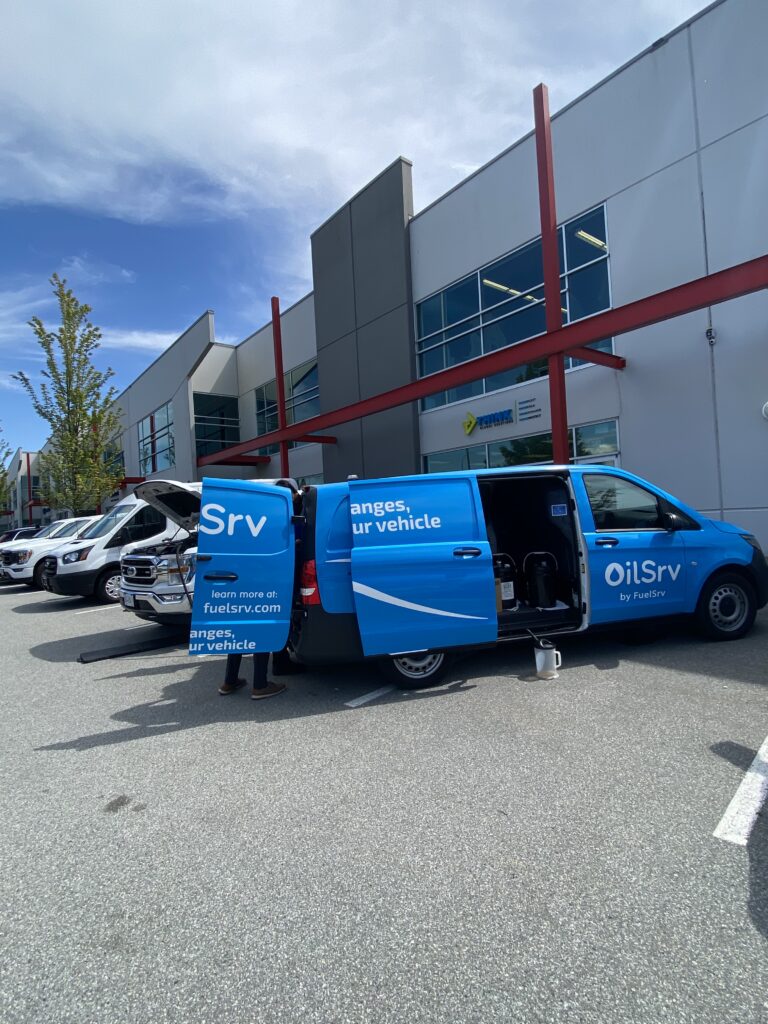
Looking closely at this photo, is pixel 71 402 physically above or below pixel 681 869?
above

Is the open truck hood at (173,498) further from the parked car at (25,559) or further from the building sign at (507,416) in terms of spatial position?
the building sign at (507,416)

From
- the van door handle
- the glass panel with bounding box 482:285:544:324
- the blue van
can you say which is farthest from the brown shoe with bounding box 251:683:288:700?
the glass panel with bounding box 482:285:544:324

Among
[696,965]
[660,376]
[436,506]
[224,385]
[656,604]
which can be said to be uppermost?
[224,385]

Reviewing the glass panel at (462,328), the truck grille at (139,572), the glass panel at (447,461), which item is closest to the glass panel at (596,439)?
the glass panel at (447,461)

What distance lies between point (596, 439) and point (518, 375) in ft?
9.20

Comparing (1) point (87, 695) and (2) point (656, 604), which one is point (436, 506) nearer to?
(2) point (656, 604)

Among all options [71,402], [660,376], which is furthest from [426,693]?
[71,402]

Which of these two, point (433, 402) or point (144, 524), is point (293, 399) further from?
point (144, 524)

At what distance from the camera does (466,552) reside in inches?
196

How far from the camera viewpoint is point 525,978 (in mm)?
2000

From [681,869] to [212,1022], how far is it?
1.97m

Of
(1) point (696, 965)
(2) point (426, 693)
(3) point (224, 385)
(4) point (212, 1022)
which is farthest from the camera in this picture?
(3) point (224, 385)

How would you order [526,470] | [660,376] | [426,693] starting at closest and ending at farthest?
[426,693]
[526,470]
[660,376]

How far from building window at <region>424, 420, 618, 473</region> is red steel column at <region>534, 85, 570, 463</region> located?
154 cm
